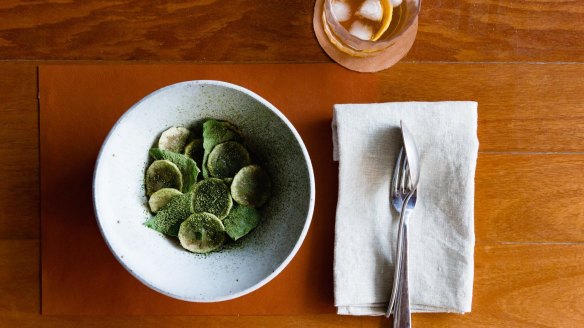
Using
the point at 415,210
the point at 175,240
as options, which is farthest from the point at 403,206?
the point at 175,240

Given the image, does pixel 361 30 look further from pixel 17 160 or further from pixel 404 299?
pixel 17 160

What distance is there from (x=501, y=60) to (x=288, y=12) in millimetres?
254

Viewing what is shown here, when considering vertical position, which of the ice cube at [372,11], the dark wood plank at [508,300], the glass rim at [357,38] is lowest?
the dark wood plank at [508,300]

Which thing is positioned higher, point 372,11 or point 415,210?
point 372,11

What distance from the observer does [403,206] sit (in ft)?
2.18

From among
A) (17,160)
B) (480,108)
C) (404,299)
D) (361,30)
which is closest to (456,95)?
(480,108)

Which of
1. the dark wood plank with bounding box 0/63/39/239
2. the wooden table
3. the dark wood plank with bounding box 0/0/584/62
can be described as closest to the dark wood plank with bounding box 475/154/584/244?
the wooden table

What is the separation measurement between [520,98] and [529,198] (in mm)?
117

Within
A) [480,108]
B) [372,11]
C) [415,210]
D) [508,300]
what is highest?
[372,11]

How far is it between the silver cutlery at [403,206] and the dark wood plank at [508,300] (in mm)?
36

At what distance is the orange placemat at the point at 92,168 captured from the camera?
69 cm

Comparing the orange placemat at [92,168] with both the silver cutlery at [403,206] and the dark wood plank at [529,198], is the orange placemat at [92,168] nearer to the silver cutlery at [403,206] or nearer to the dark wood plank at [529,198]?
the silver cutlery at [403,206]

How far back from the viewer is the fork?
66cm

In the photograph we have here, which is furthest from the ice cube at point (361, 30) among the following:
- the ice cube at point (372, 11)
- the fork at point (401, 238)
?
the fork at point (401, 238)
